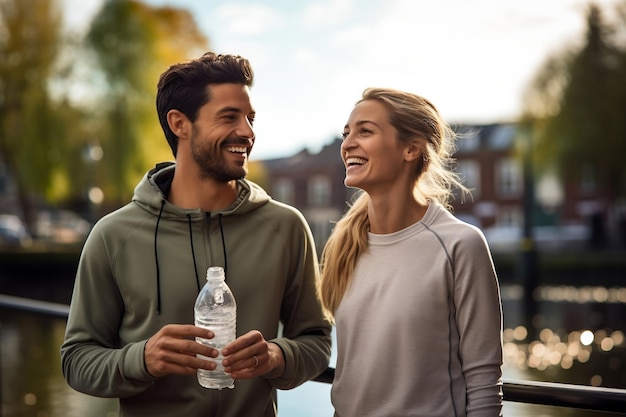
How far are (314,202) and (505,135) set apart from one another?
44.3 ft

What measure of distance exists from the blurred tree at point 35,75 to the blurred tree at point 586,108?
16388 millimetres

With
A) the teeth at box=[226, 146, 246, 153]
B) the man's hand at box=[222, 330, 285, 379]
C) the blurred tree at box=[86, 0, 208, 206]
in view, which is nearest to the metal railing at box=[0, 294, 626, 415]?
the man's hand at box=[222, 330, 285, 379]

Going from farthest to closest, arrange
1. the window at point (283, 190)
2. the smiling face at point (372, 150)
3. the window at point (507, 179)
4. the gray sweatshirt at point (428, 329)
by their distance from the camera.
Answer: the window at point (283, 190) < the window at point (507, 179) < the smiling face at point (372, 150) < the gray sweatshirt at point (428, 329)

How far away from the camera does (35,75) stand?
2752cm

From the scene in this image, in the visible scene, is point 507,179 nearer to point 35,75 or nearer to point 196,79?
point 35,75

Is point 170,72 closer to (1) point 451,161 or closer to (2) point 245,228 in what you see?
(2) point 245,228

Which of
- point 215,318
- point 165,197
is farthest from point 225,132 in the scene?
point 215,318

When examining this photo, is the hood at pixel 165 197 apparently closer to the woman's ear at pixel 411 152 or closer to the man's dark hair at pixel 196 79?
the man's dark hair at pixel 196 79

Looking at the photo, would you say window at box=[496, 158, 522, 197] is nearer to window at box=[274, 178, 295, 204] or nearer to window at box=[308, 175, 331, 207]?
window at box=[308, 175, 331, 207]

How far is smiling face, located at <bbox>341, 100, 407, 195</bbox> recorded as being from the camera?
7.98 ft

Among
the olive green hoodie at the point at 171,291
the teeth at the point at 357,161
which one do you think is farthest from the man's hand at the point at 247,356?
the teeth at the point at 357,161

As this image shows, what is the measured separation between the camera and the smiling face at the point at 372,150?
2.43 meters

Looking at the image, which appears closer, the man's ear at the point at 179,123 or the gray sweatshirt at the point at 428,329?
the gray sweatshirt at the point at 428,329

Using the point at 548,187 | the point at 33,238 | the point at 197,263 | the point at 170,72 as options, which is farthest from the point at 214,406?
the point at 548,187
